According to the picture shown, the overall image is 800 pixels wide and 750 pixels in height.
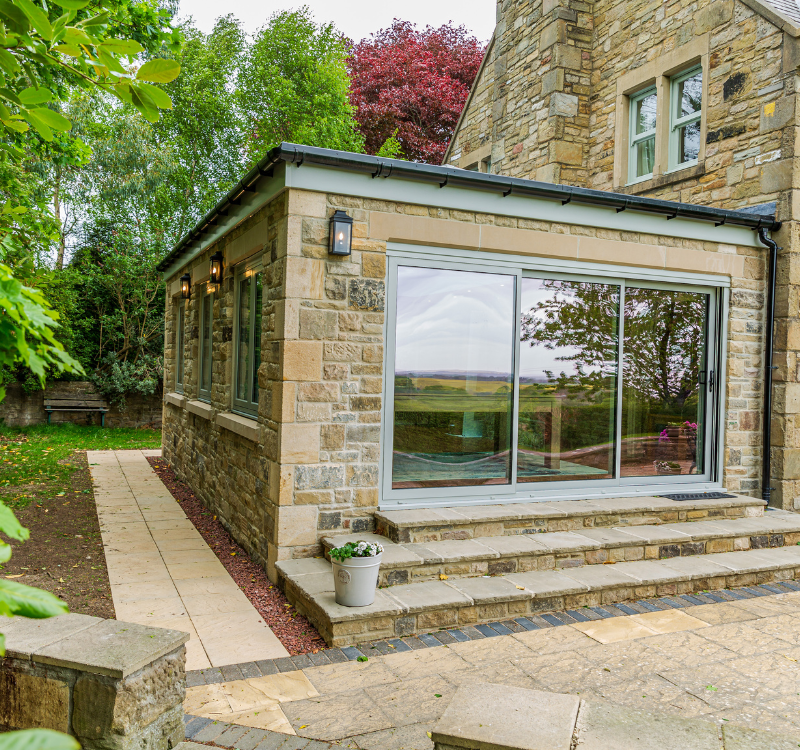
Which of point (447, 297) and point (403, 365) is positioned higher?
point (447, 297)

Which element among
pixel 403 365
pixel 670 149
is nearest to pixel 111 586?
pixel 403 365

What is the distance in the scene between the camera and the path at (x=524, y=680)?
3.04 meters

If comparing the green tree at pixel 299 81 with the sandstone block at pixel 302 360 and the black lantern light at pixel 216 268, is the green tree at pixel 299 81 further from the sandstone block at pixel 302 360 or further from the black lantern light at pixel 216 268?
the sandstone block at pixel 302 360

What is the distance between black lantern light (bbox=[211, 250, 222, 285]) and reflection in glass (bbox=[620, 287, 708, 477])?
4.35m

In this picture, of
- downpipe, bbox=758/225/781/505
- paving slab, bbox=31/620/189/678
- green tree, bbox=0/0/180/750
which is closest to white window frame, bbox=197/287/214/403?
paving slab, bbox=31/620/189/678

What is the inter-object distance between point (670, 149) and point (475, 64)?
47.2 feet

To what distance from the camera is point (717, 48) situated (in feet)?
25.1

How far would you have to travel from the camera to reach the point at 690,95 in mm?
8266

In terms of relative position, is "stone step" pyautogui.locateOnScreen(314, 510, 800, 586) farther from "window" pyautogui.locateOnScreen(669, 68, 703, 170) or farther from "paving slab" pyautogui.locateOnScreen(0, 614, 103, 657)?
"window" pyautogui.locateOnScreen(669, 68, 703, 170)

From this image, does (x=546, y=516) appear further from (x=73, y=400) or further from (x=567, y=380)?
(x=73, y=400)

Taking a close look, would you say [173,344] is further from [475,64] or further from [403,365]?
[475,64]

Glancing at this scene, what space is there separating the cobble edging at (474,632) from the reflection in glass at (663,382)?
156 centimetres

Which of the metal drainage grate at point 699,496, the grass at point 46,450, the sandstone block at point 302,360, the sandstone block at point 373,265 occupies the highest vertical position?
the sandstone block at point 373,265

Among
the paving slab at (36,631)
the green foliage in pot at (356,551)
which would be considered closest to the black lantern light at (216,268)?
the green foliage in pot at (356,551)
